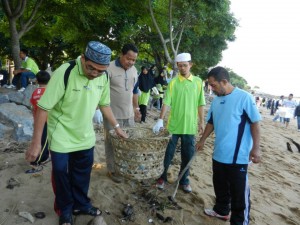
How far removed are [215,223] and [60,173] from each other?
1947 millimetres

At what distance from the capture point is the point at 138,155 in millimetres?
3053

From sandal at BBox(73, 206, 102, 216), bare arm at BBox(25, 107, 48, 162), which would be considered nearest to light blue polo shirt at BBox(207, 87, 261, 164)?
sandal at BBox(73, 206, 102, 216)

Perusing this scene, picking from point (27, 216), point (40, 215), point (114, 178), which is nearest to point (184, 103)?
point (114, 178)

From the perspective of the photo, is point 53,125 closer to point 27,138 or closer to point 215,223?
point 215,223

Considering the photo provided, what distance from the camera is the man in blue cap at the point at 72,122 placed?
245cm

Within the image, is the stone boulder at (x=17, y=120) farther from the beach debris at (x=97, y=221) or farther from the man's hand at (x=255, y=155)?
the man's hand at (x=255, y=155)

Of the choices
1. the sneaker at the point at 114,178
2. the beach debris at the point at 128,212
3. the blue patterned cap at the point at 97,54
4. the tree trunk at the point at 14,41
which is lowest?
the beach debris at the point at 128,212

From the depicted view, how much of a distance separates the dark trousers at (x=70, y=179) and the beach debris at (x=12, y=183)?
981mm

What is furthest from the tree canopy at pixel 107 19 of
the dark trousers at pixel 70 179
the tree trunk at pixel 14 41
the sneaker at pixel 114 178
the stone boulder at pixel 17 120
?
the dark trousers at pixel 70 179

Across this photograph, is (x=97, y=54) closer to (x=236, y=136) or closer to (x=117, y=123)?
(x=117, y=123)

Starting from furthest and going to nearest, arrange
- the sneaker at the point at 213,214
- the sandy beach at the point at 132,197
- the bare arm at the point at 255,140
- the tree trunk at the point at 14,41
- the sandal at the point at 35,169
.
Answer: the tree trunk at the point at 14,41 → the sandal at the point at 35,169 → the sneaker at the point at 213,214 → the sandy beach at the point at 132,197 → the bare arm at the point at 255,140

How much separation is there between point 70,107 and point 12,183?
1764 mm

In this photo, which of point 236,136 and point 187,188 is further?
point 187,188

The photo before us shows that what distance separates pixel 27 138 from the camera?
5.49m
